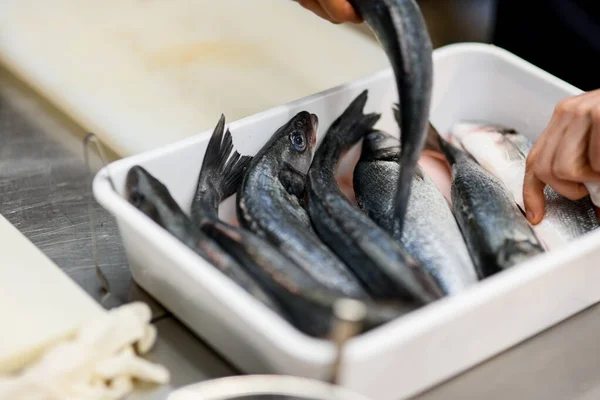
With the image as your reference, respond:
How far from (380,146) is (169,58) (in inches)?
22.9

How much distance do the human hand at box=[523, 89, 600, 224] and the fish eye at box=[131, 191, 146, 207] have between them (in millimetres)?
539

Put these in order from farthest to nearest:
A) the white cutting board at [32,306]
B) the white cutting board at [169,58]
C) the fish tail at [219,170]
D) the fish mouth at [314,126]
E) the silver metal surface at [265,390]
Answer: the white cutting board at [169,58] < the fish mouth at [314,126] < the fish tail at [219,170] < the white cutting board at [32,306] < the silver metal surface at [265,390]

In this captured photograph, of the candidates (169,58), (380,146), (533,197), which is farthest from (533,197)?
(169,58)

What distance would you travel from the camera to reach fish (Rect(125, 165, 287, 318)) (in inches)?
31.4

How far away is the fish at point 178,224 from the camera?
80 cm

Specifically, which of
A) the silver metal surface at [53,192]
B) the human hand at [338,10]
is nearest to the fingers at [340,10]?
the human hand at [338,10]

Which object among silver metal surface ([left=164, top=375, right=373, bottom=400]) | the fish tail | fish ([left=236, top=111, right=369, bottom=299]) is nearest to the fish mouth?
fish ([left=236, top=111, right=369, bottom=299])

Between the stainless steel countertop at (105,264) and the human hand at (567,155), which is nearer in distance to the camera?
the stainless steel countertop at (105,264)

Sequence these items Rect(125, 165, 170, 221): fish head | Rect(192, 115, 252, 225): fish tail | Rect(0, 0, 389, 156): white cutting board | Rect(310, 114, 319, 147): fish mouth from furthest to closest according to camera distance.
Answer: Rect(0, 0, 389, 156): white cutting board → Rect(310, 114, 319, 147): fish mouth → Rect(192, 115, 252, 225): fish tail → Rect(125, 165, 170, 221): fish head

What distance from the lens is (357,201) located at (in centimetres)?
108

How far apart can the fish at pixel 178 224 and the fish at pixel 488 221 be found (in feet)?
0.95

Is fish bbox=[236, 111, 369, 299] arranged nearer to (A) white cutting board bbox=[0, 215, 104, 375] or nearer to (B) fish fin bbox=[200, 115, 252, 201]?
(B) fish fin bbox=[200, 115, 252, 201]

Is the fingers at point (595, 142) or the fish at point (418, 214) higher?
the fingers at point (595, 142)

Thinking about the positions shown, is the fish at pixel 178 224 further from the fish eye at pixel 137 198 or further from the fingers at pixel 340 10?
the fingers at pixel 340 10
